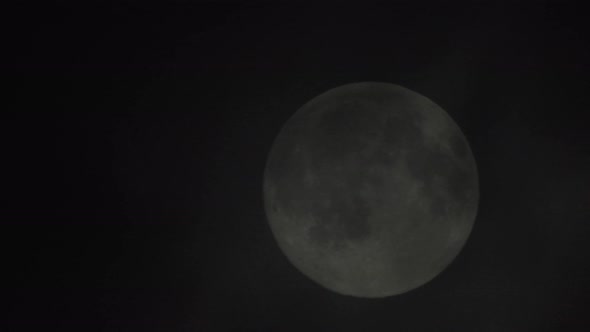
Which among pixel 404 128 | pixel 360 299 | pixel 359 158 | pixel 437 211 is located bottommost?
pixel 360 299

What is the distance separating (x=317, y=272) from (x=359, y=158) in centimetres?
193

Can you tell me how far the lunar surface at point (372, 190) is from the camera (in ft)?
21.6

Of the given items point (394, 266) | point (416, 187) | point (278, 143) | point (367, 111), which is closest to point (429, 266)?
point (394, 266)

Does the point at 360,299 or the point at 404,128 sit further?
the point at 360,299

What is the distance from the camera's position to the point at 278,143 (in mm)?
7598

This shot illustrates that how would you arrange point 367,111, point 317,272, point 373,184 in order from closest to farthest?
point 373,184
point 367,111
point 317,272

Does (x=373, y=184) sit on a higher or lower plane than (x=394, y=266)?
higher

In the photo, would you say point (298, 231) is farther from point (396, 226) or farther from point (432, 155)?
point (432, 155)

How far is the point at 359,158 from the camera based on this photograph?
6570 mm

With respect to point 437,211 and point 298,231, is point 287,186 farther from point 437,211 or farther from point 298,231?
point 437,211

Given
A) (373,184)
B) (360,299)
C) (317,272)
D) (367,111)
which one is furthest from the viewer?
(360,299)

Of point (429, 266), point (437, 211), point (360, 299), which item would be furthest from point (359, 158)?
point (360, 299)

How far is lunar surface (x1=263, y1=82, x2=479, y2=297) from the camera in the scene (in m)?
6.58

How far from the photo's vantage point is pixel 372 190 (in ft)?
21.3
